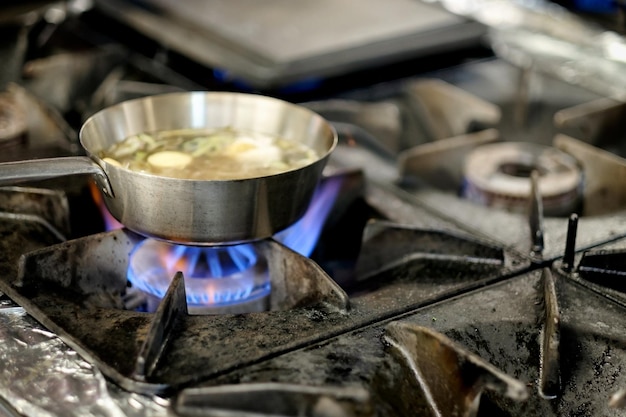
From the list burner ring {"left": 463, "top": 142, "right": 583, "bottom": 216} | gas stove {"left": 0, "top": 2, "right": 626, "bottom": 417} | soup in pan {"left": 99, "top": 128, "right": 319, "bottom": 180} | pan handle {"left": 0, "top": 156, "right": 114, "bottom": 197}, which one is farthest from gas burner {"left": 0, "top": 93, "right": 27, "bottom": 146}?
burner ring {"left": 463, "top": 142, "right": 583, "bottom": 216}

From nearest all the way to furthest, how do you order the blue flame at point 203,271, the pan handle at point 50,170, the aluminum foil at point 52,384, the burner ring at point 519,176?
the aluminum foil at point 52,384, the pan handle at point 50,170, the blue flame at point 203,271, the burner ring at point 519,176

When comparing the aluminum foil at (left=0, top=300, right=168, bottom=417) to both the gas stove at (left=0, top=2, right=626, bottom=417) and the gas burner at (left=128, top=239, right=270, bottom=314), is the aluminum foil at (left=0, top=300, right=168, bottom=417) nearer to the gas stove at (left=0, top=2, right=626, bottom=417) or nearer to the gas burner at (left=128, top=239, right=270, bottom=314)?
the gas stove at (left=0, top=2, right=626, bottom=417)

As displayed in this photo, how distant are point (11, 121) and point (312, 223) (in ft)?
1.74

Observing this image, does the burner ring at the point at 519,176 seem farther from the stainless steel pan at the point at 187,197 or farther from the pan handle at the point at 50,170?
the pan handle at the point at 50,170

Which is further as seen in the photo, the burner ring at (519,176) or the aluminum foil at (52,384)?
the burner ring at (519,176)

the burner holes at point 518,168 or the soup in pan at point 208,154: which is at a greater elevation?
the soup in pan at point 208,154

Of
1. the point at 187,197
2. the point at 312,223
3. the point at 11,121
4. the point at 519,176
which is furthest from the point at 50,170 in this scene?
the point at 519,176

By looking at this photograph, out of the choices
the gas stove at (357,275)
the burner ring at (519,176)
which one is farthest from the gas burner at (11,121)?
the burner ring at (519,176)

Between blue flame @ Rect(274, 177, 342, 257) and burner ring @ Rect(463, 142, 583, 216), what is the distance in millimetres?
219

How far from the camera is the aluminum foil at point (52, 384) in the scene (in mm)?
704

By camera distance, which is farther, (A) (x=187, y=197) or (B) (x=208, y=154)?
(B) (x=208, y=154)

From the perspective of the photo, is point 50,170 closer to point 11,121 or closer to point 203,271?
point 203,271

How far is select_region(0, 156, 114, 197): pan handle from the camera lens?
32.3 inches

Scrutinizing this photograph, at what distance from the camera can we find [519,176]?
48.8 inches
